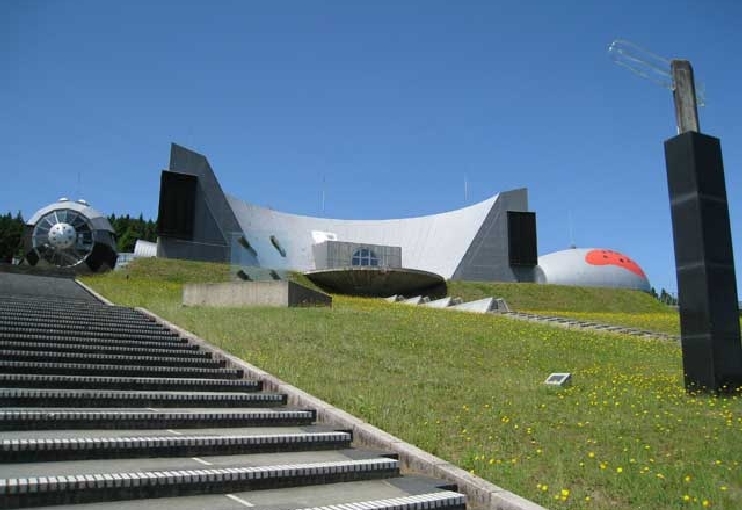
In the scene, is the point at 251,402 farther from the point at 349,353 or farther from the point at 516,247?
the point at 516,247

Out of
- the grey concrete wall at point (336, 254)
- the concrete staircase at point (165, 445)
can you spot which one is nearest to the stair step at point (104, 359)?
the concrete staircase at point (165, 445)

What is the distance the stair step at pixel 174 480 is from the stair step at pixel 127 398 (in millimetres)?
1871

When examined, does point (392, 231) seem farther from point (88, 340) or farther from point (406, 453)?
point (406, 453)

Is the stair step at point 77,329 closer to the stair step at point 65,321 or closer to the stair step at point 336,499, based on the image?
the stair step at point 65,321

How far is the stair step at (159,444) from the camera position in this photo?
4.78 metres

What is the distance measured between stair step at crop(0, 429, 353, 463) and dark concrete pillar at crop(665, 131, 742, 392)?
6424 millimetres

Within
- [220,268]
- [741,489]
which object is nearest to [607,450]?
[741,489]

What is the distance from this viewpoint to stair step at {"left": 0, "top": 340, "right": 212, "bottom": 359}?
8500 millimetres

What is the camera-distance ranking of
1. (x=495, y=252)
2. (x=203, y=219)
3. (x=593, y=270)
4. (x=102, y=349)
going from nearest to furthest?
(x=102, y=349) → (x=203, y=219) → (x=495, y=252) → (x=593, y=270)

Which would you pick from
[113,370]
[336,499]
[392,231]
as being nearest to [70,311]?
[113,370]

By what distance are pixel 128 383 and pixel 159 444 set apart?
253 centimetres

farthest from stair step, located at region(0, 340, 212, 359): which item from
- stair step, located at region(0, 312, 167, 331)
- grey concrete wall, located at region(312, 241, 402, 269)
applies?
grey concrete wall, located at region(312, 241, 402, 269)

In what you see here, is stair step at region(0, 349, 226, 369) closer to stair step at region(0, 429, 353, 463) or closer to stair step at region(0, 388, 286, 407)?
stair step at region(0, 388, 286, 407)

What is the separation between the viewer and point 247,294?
63.5ft
